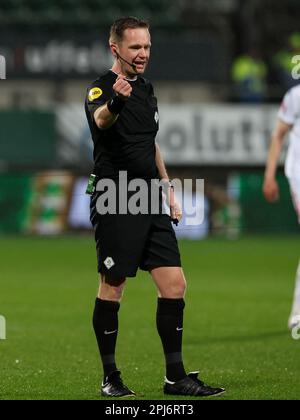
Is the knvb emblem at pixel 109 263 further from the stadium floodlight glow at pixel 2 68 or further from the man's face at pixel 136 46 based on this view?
the stadium floodlight glow at pixel 2 68

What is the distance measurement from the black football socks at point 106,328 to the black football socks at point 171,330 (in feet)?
0.86

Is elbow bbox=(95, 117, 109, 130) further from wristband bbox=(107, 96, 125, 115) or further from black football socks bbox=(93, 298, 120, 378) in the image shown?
black football socks bbox=(93, 298, 120, 378)

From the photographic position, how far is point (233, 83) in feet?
78.8

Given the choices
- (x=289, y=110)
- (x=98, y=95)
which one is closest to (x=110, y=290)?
(x=98, y=95)

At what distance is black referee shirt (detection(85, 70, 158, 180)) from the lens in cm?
643

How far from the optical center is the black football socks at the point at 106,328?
21.5 feet

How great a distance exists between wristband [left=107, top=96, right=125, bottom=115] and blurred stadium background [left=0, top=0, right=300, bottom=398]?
1370cm

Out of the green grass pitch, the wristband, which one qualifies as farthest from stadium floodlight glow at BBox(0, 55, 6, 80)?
the wristband

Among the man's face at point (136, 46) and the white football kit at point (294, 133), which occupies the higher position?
the man's face at point (136, 46)

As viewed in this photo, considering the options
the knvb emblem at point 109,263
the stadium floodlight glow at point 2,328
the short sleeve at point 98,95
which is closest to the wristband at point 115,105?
the short sleeve at point 98,95

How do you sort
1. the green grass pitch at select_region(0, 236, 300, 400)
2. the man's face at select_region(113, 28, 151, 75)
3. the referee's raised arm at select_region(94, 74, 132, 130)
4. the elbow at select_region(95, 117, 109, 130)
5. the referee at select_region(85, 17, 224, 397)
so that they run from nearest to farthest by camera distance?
the referee's raised arm at select_region(94, 74, 132, 130) < the elbow at select_region(95, 117, 109, 130) < the man's face at select_region(113, 28, 151, 75) < the referee at select_region(85, 17, 224, 397) < the green grass pitch at select_region(0, 236, 300, 400)

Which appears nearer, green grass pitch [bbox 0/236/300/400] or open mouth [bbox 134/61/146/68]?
open mouth [bbox 134/61/146/68]

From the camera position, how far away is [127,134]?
6.47m
